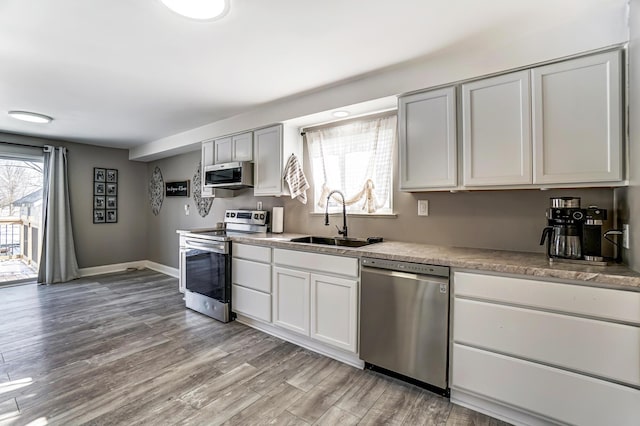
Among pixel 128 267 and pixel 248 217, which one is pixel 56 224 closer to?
pixel 128 267

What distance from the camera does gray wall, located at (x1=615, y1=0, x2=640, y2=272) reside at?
1531 millimetres

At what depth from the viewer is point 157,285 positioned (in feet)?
15.4

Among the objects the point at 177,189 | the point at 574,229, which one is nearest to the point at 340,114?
the point at 574,229

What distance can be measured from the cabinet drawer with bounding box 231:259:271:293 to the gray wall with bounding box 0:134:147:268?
381 centimetres

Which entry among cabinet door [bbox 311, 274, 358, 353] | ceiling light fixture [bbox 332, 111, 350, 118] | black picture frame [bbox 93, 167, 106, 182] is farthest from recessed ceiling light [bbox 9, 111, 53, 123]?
cabinet door [bbox 311, 274, 358, 353]

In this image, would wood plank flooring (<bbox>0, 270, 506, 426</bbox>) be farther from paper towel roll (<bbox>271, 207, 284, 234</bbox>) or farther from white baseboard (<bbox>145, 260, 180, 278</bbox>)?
white baseboard (<bbox>145, 260, 180, 278</bbox>)

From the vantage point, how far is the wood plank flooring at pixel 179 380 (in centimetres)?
179

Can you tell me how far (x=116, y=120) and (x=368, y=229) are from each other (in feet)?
11.4

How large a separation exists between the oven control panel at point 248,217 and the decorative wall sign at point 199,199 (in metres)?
0.74

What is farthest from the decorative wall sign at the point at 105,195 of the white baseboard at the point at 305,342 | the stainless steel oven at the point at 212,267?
the white baseboard at the point at 305,342

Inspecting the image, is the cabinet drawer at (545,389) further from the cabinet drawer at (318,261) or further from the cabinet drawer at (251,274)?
the cabinet drawer at (251,274)

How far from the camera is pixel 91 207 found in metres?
5.34

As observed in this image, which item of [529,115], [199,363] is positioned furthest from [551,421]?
[199,363]

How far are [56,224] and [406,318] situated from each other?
18.2 feet
